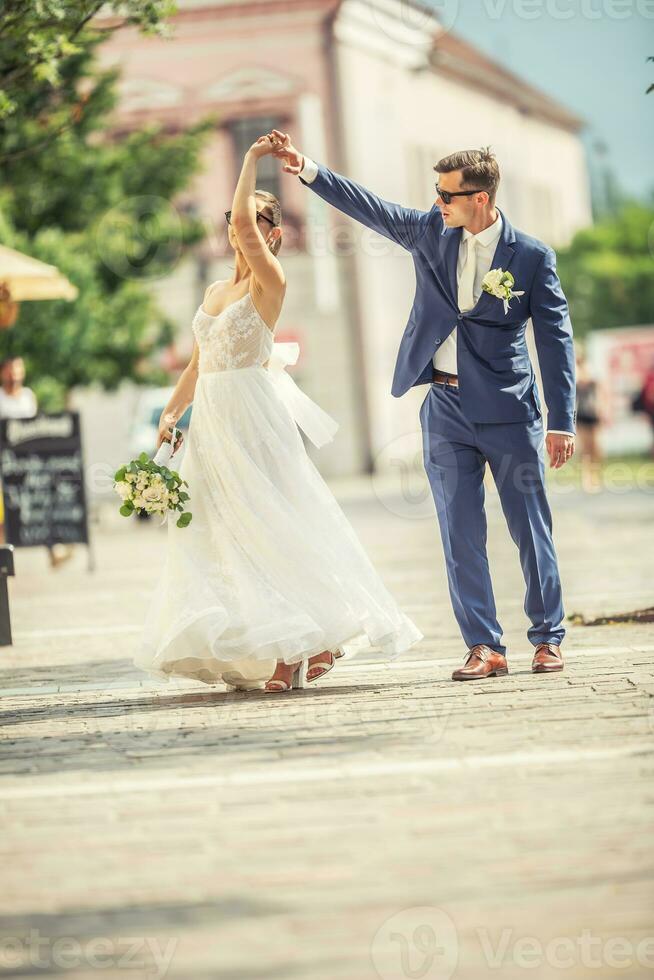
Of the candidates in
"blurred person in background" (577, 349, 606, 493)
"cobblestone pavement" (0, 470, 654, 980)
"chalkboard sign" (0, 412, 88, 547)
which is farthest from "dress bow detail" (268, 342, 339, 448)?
"blurred person in background" (577, 349, 606, 493)

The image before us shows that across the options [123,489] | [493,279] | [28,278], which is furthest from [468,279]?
[28,278]

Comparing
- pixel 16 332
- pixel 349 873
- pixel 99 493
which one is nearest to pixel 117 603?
pixel 349 873

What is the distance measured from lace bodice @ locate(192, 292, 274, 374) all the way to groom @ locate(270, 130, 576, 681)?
0.61m

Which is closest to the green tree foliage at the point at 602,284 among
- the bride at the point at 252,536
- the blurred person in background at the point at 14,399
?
the blurred person in background at the point at 14,399

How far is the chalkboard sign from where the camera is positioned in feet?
50.9

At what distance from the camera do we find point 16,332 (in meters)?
23.1

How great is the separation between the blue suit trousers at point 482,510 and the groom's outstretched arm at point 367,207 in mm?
716

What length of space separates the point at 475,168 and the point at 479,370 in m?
0.87

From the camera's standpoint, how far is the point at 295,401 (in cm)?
757

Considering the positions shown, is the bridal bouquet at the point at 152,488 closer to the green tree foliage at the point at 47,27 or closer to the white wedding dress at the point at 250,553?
the white wedding dress at the point at 250,553

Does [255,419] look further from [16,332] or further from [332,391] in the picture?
[332,391]

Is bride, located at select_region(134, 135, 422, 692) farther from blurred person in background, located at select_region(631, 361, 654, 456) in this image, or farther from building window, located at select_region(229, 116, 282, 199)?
building window, located at select_region(229, 116, 282, 199)

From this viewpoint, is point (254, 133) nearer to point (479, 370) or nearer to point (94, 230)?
point (94, 230)

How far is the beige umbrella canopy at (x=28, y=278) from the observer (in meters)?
15.2
